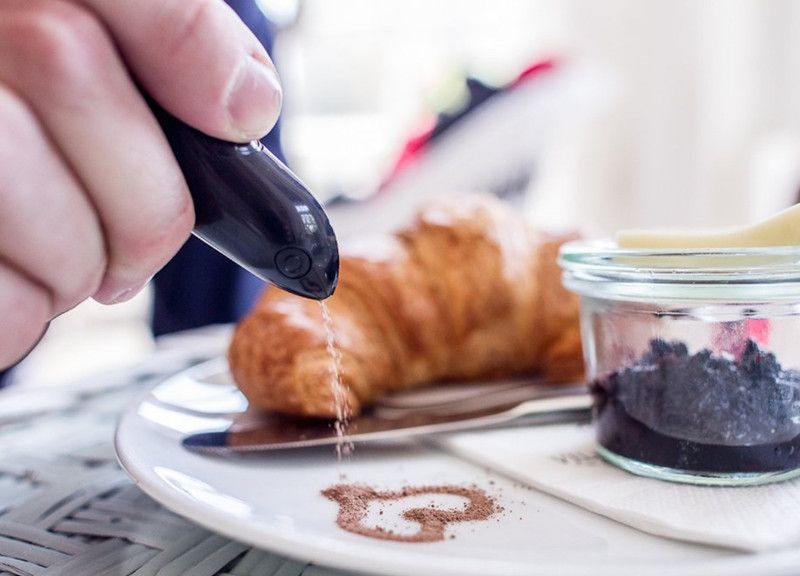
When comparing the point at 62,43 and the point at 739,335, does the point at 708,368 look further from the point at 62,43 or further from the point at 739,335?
the point at 62,43

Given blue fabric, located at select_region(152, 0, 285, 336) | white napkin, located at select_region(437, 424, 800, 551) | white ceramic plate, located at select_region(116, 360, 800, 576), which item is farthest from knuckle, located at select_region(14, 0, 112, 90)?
blue fabric, located at select_region(152, 0, 285, 336)

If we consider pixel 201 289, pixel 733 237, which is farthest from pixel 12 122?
pixel 201 289

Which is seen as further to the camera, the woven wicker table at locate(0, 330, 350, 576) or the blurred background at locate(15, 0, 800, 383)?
the blurred background at locate(15, 0, 800, 383)

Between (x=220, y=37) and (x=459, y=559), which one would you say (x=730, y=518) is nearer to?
(x=459, y=559)

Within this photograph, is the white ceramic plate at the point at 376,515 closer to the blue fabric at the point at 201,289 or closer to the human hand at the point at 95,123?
the human hand at the point at 95,123

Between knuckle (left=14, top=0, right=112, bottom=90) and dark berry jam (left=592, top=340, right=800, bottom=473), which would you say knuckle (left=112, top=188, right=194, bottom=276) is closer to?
knuckle (left=14, top=0, right=112, bottom=90)

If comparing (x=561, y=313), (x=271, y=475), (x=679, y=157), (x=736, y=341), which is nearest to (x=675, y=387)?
(x=736, y=341)

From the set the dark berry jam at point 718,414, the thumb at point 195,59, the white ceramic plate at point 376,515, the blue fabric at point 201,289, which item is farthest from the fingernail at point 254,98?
the blue fabric at point 201,289
